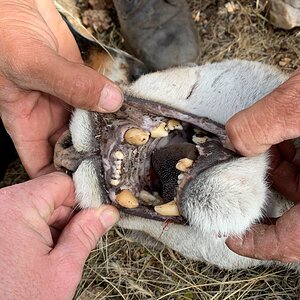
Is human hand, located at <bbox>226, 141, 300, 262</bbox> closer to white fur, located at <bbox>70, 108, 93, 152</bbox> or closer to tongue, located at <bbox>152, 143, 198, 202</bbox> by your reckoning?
tongue, located at <bbox>152, 143, 198, 202</bbox>

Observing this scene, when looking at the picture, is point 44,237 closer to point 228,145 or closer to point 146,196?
point 146,196

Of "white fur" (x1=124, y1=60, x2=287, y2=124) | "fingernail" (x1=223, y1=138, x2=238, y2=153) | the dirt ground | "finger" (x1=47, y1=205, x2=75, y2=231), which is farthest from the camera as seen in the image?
the dirt ground

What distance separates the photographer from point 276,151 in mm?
2367

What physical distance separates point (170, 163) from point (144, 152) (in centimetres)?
16

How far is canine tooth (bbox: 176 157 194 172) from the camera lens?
200cm

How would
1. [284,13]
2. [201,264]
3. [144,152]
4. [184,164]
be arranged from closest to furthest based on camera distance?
[184,164] < [144,152] < [201,264] < [284,13]

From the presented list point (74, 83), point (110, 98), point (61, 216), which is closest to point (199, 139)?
point (110, 98)

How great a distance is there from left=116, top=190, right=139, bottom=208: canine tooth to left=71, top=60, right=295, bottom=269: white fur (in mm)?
79

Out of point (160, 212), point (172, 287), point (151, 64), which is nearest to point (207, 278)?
point (172, 287)

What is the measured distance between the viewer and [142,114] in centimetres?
218

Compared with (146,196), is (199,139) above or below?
above

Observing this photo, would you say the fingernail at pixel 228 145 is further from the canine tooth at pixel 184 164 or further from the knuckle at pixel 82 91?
the knuckle at pixel 82 91

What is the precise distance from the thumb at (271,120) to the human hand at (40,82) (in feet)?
1.39

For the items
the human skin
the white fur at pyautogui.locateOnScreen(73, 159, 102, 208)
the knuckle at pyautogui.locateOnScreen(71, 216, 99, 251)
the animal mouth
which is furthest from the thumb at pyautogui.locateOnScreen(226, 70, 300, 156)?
the knuckle at pyautogui.locateOnScreen(71, 216, 99, 251)
